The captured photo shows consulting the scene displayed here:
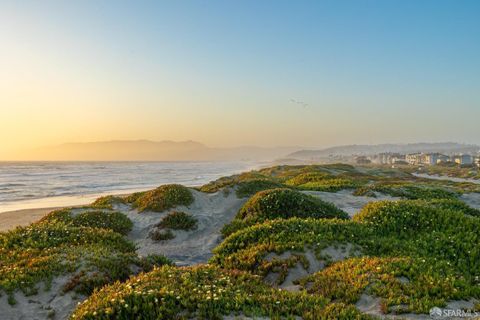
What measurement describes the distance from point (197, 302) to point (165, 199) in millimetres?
19111

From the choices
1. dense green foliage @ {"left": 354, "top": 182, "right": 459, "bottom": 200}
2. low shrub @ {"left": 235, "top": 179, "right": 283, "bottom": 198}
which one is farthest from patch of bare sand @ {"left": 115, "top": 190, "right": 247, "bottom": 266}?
dense green foliage @ {"left": 354, "top": 182, "right": 459, "bottom": 200}

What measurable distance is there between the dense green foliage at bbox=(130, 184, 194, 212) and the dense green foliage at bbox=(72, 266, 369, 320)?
16.7 metres

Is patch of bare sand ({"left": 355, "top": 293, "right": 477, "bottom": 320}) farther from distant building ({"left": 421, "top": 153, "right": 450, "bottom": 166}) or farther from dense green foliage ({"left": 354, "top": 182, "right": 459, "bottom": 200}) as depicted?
distant building ({"left": 421, "top": 153, "right": 450, "bottom": 166})

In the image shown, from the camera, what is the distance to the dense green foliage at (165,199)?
25047 mm

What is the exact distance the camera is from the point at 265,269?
36.6 ft

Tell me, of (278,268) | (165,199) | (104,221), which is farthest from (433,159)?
(278,268)

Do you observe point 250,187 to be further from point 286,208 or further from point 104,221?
point 104,221

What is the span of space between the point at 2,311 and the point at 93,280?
220 cm

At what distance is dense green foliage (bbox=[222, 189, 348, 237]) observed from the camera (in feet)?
64.4

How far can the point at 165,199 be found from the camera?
2570 cm

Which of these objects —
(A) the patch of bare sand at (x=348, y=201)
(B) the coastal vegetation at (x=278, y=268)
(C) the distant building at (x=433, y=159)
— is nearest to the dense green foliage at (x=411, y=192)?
(A) the patch of bare sand at (x=348, y=201)

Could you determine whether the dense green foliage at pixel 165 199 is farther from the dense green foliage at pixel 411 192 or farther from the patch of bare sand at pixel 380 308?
the patch of bare sand at pixel 380 308

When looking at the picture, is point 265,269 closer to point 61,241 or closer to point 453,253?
point 453,253

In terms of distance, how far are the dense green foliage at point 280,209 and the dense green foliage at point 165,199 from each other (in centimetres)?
619
